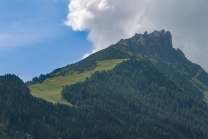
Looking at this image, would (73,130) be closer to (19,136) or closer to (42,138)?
(42,138)

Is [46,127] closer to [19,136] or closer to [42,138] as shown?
[42,138]

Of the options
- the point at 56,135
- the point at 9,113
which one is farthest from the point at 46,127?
the point at 9,113

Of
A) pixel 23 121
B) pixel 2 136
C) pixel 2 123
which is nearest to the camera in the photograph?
pixel 2 136

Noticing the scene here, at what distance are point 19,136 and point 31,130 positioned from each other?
54.8 feet

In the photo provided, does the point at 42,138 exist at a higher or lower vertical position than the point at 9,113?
lower

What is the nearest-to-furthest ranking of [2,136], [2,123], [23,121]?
[2,136]
[2,123]
[23,121]

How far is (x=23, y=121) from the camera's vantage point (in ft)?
633

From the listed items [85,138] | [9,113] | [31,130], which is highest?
[9,113]

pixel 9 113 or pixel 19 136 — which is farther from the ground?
pixel 9 113

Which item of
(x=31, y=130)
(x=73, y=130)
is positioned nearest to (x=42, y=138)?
(x=31, y=130)

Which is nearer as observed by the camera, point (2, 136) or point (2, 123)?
point (2, 136)

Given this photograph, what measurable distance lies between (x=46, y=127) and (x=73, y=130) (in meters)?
17.5

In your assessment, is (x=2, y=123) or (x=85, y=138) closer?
(x=2, y=123)

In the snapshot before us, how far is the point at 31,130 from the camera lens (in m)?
186
